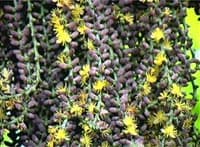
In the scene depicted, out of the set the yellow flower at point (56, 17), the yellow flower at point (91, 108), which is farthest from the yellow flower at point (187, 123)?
the yellow flower at point (56, 17)

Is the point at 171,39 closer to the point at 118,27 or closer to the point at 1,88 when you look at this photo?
the point at 118,27

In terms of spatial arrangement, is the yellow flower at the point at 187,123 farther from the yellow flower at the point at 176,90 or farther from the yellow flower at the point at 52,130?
the yellow flower at the point at 52,130

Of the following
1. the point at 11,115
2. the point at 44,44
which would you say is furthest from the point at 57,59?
the point at 11,115

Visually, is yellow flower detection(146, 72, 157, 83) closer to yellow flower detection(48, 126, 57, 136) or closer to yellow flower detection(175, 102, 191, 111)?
yellow flower detection(175, 102, 191, 111)

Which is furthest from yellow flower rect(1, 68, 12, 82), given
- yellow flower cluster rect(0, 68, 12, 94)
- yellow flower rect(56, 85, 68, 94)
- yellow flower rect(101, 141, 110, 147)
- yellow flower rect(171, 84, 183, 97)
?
yellow flower rect(171, 84, 183, 97)

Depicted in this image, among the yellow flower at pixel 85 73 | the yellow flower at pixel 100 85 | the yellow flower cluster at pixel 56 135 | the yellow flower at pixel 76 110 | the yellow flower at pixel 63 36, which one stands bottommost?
the yellow flower cluster at pixel 56 135
